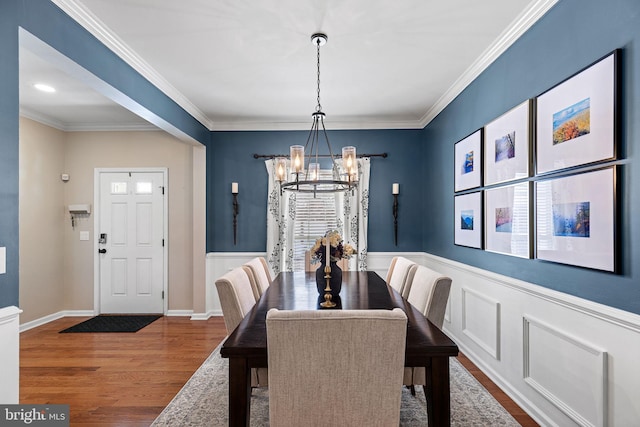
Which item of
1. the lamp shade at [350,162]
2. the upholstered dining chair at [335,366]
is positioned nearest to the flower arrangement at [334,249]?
the lamp shade at [350,162]

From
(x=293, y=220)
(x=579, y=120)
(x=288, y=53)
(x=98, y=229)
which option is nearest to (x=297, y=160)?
(x=288, y=53)

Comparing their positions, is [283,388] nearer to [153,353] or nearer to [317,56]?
[317,56]

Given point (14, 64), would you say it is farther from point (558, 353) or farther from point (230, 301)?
point (558, 353)

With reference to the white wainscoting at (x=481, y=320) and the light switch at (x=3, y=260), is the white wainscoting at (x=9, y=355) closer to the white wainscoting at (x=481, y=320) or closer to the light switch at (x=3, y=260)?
the light switch at (x=3, y=260)

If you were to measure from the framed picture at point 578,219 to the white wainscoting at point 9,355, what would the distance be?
9.25 feet

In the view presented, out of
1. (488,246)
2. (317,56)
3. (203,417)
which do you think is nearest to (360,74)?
(317,56)

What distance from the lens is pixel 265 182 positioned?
4941 millimetres

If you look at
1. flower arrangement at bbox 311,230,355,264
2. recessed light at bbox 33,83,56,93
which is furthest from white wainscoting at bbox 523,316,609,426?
recessed light at bbox 33,83,56,93

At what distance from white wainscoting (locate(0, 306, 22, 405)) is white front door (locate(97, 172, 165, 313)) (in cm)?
336

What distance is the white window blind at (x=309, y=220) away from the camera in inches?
193

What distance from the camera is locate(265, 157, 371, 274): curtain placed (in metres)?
4.80

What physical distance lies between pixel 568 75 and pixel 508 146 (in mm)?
683

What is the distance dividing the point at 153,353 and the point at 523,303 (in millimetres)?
3368

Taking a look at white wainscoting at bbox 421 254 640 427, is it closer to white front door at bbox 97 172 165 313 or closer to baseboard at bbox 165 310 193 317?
baseboard at bbox 165 310 193 317
